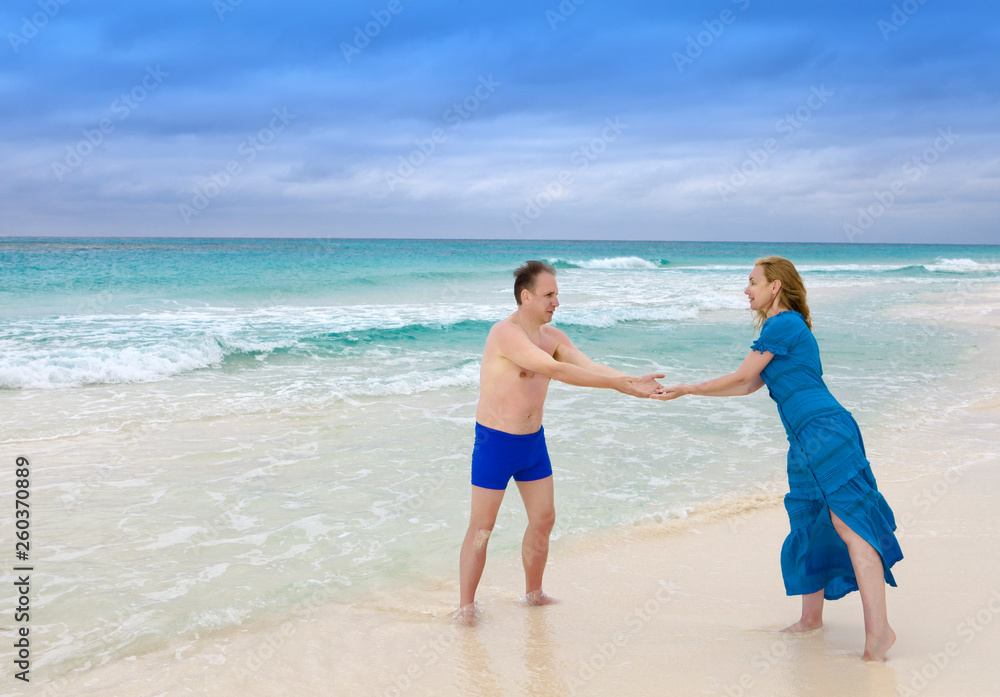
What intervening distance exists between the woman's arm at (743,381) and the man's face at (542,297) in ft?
3.14

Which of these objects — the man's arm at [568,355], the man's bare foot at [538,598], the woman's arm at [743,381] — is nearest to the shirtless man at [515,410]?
the man's arm at [568,355]

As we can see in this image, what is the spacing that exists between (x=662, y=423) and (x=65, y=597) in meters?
6.36

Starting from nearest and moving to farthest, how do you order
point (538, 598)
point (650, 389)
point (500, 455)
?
point (500, 455)
point (538, 598)
point (650, 389)

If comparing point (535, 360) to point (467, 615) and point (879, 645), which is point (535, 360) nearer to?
point (467, 615)

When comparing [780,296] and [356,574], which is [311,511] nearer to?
[356,574]

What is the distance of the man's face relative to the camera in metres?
4.03

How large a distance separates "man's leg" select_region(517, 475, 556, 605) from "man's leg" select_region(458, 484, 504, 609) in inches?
8.0

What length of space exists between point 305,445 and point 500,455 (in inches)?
170

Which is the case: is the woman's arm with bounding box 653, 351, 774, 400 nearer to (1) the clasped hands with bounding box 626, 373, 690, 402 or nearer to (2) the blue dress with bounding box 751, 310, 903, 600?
(2) the blue dress with bounding box 751, 310, 903, 600

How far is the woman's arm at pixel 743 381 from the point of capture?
3848 mm

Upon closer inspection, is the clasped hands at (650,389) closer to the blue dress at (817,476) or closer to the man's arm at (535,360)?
the man's arm at (535,360)

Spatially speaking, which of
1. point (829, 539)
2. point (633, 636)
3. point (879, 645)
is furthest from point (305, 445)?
point (879, 645)

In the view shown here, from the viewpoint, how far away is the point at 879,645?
3.51 m

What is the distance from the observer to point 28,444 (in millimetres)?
7781
